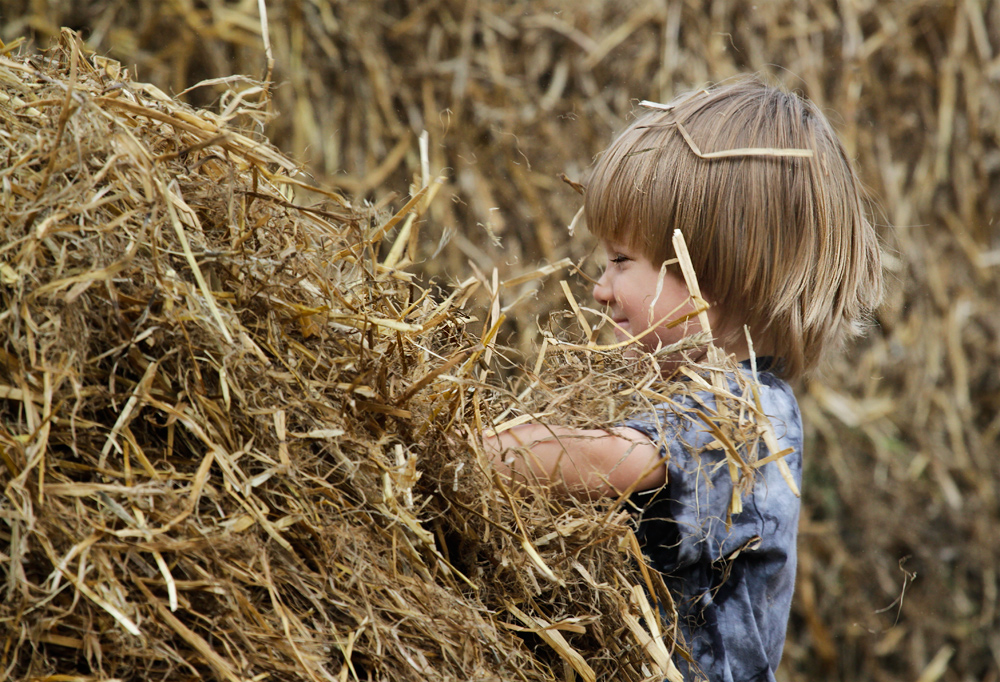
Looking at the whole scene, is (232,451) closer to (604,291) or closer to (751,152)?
(604,291)

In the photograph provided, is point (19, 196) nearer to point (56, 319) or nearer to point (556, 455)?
point (56, 319)

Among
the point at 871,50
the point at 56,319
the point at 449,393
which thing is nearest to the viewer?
the point at 56,319

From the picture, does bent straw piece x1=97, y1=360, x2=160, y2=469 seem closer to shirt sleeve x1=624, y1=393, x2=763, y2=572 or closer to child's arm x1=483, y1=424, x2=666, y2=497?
child's arm x1=483, y1=424, x2=666, y2=497

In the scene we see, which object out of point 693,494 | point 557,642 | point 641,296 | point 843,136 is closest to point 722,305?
point 641,296

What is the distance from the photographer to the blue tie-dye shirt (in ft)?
2.59

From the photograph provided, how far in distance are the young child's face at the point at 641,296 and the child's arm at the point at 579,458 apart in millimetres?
160

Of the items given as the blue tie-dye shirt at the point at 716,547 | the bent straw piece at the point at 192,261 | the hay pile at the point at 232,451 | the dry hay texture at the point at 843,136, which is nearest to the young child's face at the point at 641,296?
the blue tie-dye shirt at the point at 716,547

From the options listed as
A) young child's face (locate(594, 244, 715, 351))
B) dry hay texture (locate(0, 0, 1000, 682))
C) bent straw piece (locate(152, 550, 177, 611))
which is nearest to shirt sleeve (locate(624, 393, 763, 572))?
young child's face (locate(594, 244, 715, 351))

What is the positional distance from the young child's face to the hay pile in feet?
0.75

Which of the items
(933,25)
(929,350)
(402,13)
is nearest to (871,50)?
(933,25)

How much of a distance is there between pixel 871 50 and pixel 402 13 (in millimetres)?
1152

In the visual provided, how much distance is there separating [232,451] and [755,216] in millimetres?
617

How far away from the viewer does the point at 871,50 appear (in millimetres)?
2041

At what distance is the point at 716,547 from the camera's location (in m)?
0.81
